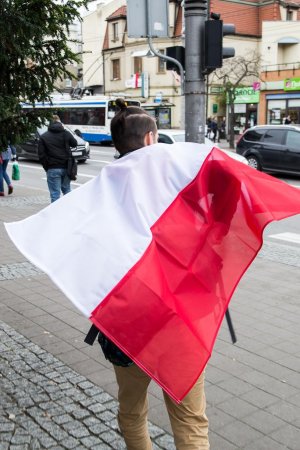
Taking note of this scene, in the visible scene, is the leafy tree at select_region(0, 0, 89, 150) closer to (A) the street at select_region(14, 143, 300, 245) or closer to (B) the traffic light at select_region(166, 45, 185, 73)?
(B) the traffic light at select_region(166, 45, 185, 73)

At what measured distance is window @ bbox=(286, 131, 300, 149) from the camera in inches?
658

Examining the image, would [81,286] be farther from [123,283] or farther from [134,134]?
[134,134]

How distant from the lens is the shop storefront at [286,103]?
36.8 metres

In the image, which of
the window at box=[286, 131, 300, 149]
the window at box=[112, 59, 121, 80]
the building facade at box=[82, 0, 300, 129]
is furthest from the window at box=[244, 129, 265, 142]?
the window at box=[112, 59, 121, 80]

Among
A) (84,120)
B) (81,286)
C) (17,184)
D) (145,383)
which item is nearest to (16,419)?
(145,383)

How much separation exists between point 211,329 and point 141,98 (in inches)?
1903

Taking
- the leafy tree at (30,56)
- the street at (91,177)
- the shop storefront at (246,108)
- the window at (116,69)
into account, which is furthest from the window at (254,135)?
the window at (116,69)

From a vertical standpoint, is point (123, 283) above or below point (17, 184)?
above

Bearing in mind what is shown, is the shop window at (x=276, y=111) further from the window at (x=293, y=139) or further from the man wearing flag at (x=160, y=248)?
the man wearing flag at (x=160, y=248)

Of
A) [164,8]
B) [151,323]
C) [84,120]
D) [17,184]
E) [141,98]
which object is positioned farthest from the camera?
[141,98]

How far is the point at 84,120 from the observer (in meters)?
35.2

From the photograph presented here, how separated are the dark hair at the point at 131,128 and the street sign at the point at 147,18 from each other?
5840 mm

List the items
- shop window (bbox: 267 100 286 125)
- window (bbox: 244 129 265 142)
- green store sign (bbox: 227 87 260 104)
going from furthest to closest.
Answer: green store sign (bbox: 227 87 260 104) → shop window (bbox: 267 100 286 125) → window (bbox: 244 129 265 142)

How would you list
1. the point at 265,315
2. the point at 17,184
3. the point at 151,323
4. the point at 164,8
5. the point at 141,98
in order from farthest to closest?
the point at 141,98 → the point at 17,184 → the point at 164,8 → the point at 265,315 → the point at 151,323
